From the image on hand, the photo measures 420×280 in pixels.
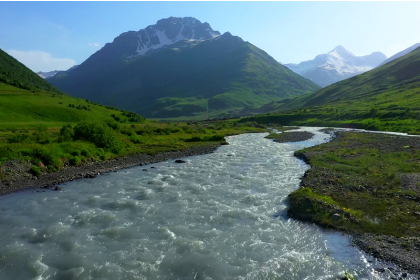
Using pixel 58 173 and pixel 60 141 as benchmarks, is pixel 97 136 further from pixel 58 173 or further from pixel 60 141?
pixel 58 173

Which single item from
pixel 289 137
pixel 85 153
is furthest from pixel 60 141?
pixel 289 137

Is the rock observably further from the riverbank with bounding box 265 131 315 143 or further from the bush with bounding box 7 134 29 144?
the riverbank with bounding box 265 131 315 143

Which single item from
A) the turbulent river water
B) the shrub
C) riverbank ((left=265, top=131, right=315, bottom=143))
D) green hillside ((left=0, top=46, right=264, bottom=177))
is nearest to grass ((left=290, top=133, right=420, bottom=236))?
the turbulent river water

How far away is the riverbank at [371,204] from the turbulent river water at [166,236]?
4.37 ft

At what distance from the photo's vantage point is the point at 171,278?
47.0ft

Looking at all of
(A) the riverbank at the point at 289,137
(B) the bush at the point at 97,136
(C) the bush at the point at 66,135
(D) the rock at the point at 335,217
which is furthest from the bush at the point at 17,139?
(A) the riverbank at the point at 289,137

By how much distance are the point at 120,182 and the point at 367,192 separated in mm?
24460

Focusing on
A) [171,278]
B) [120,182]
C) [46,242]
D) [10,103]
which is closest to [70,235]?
[46,242]

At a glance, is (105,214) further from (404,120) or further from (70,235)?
(404,120)

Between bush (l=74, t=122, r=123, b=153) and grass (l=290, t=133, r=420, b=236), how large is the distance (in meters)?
30.9

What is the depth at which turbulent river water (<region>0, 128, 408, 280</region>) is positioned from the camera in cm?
1499

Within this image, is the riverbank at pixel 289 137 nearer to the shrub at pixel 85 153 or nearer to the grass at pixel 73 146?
the grass at pixel 73 146

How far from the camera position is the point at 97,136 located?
1820 inches

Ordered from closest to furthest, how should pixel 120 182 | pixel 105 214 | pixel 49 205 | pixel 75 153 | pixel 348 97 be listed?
pixel 105 214
pixel 49 205
pixel 120 182
pixel 75 153
pixel 348 97
